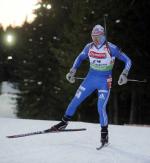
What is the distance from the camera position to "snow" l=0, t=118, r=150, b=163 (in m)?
7.74

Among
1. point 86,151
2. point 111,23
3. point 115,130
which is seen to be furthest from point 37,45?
point 86,151

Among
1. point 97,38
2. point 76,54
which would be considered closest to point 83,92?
point 97,38

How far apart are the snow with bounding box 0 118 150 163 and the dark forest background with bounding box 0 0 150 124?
1182 centimetres

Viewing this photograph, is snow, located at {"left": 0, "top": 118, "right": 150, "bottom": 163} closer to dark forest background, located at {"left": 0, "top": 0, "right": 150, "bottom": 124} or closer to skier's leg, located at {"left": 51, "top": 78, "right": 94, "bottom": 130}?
skier's leg, located at {"left": 51, "top": 78, "right": 94, "bottom": 130}

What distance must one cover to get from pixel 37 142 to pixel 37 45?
28853mm

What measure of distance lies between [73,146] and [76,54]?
58.8 ft

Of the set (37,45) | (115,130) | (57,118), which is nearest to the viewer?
(115,130)

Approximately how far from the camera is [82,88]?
30.7ft

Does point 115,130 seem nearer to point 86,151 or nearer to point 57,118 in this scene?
point 86,151

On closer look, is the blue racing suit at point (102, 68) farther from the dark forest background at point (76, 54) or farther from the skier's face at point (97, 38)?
the dark forest background at point (76, 54)

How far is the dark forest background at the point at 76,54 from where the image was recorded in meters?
22.7

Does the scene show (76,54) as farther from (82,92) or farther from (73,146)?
(73,146)

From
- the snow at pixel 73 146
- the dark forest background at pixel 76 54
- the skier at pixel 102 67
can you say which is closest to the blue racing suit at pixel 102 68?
the skier at pixel 102 67

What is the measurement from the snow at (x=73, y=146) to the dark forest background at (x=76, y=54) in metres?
11.8
